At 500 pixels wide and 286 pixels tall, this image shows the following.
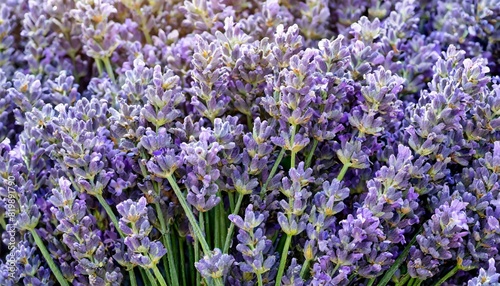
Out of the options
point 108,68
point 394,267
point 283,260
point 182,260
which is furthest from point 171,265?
point 108,68

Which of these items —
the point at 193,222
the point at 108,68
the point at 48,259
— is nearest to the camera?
the point at 193,222

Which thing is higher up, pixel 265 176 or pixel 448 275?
pixel 265 176

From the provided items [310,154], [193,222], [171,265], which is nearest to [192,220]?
[193,222]

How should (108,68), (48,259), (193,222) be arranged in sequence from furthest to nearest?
(108,68)
(48,259)
(193,222)

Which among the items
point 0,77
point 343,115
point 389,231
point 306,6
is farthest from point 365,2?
point 0,77

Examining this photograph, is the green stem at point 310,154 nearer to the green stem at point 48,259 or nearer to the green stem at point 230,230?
the green stem at point 230,230

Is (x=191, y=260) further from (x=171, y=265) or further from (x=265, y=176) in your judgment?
(x=265, y=176)

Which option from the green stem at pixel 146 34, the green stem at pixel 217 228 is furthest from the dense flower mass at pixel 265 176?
the green stem at pixel 146 34

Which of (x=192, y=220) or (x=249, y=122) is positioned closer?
(x=192, y=220)

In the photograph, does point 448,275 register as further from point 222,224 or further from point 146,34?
point 146,34

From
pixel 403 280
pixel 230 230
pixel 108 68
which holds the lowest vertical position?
pixel 403 280
